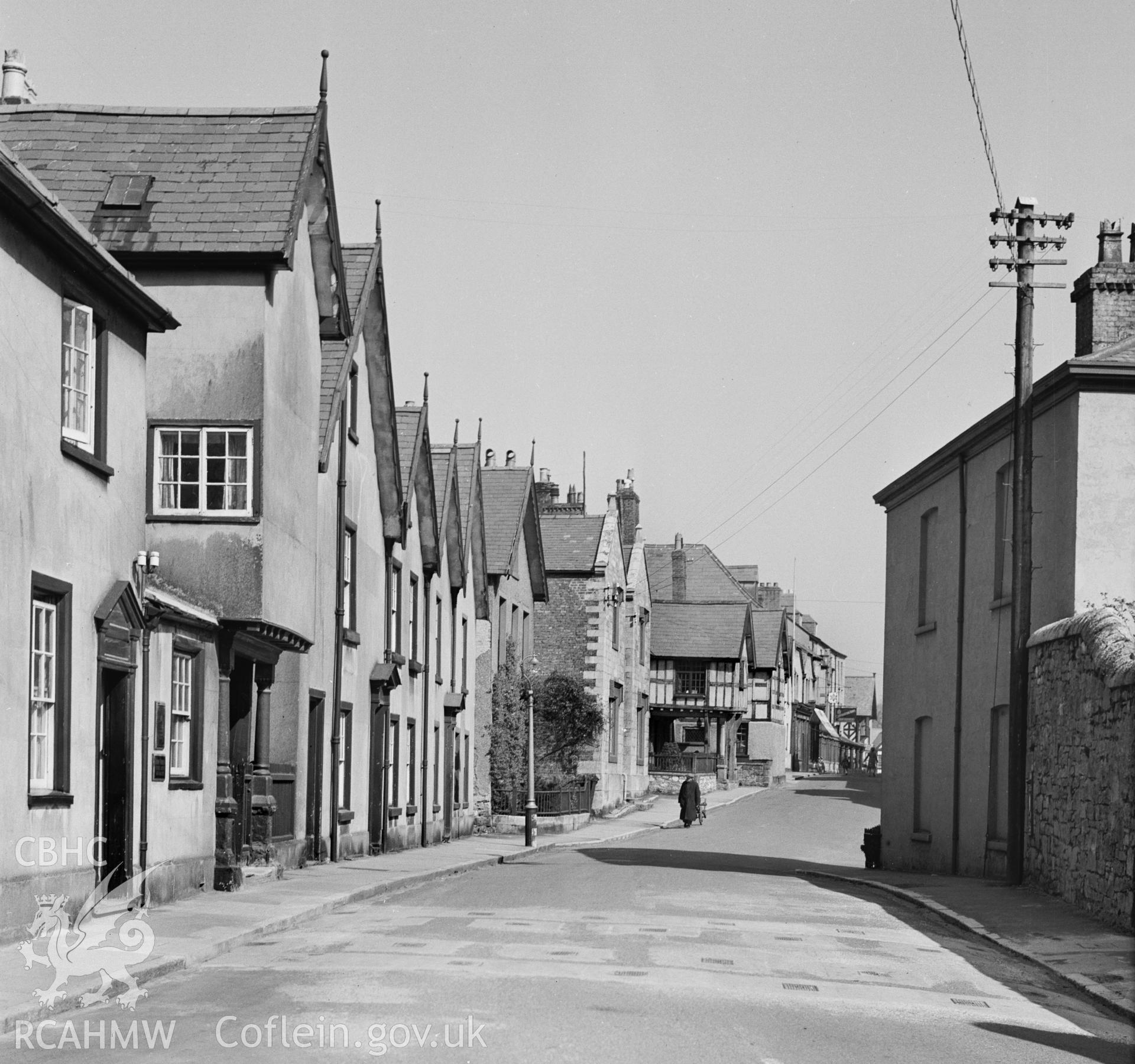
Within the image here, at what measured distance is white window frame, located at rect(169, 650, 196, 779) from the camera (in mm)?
17984

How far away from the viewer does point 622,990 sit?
11.4 m

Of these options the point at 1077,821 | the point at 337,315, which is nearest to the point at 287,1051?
the point at 1077,821

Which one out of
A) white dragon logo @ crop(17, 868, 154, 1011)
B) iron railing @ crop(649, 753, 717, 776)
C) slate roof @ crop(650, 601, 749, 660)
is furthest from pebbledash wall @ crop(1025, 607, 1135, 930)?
slate roof @ crop(650, 601, 749, 660)

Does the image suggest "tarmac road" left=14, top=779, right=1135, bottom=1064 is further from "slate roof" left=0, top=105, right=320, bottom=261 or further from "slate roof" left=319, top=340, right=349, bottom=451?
"slate roof" left=0, top=105, right=320, bottom=261

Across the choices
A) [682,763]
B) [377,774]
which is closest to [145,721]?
[377,774]

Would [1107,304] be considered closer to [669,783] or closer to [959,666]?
[959,666]

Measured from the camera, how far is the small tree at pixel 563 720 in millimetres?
49031

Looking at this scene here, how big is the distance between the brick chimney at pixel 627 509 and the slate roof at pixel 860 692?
347 feet

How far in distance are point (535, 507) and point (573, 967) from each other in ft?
120

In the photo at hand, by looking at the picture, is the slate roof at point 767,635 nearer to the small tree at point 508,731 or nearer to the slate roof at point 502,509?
the slate roof at point 502,509

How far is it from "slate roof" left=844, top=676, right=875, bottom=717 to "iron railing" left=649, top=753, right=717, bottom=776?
94.9 m

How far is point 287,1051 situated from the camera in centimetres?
881

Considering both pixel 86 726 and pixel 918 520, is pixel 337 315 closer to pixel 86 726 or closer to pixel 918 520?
pixel 86 726

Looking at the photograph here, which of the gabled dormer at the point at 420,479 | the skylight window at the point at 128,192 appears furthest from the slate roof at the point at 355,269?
the skylight window at the point at 128,192
